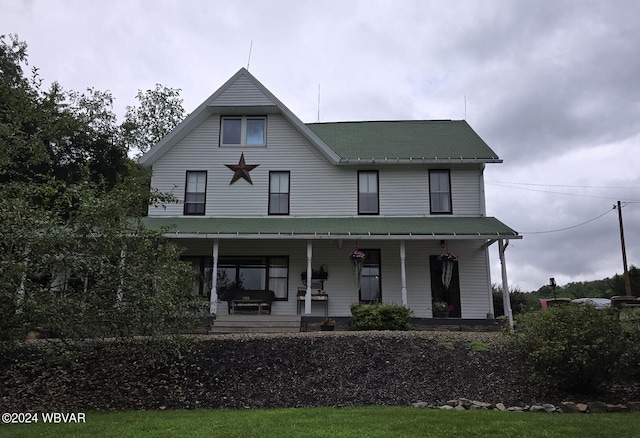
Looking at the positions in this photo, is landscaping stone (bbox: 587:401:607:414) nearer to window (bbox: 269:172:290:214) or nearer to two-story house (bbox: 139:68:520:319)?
two-story house (bbox: 139:68:520:319)

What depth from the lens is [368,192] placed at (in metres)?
18.3

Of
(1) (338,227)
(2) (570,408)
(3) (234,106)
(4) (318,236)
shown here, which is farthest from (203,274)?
(2) (570,408)

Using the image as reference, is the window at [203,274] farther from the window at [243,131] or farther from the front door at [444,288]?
the front door at [444,288]

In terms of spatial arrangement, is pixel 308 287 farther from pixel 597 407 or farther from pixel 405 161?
pixel 597 407

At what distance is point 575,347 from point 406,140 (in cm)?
1246

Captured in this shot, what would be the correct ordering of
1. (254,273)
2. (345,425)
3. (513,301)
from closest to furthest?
(345,425) < (254,273) < (513,301)

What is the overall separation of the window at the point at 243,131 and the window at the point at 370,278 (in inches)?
229

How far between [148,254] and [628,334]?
8873 mm

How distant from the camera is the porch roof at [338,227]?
1592 centimetres

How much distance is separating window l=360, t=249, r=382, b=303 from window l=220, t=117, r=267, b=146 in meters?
5.83

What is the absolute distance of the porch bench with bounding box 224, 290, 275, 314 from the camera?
16.8 m

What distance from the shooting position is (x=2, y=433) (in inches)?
274

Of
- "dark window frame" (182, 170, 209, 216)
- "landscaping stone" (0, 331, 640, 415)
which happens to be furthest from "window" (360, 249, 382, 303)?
"dark window frame" (182, 170, 209, 216)

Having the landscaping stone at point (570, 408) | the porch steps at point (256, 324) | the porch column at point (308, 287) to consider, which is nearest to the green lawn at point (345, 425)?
the landscaping stone at point (570, 408)
